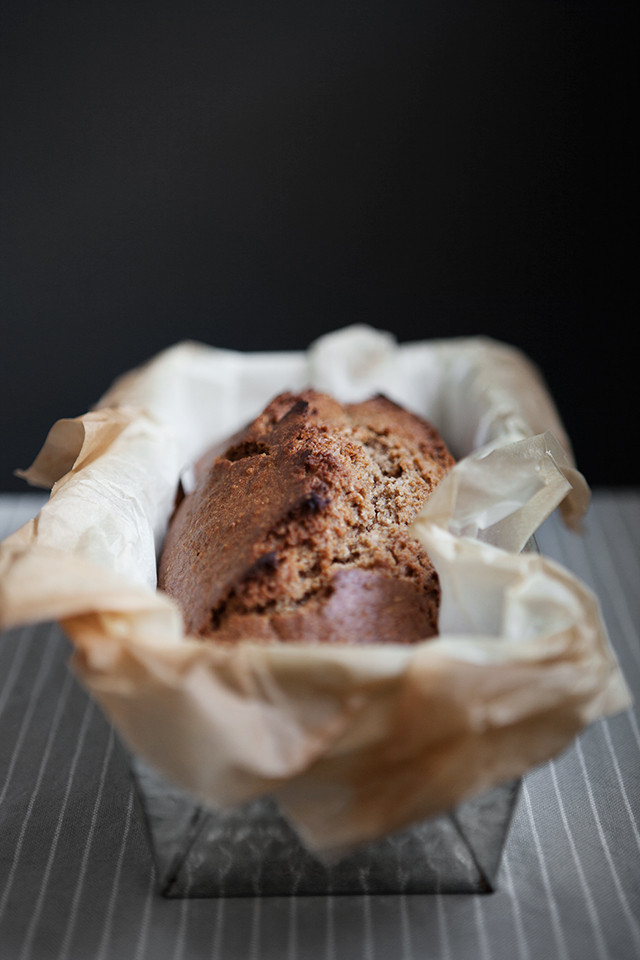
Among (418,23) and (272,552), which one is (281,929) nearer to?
(272,552)

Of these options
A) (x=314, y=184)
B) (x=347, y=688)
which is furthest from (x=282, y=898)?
(x=314, y=184)

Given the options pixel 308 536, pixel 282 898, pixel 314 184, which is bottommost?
pixel 282 898

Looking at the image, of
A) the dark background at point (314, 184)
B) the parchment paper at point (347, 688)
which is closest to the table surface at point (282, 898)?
the parchment paper at point (347, 688)

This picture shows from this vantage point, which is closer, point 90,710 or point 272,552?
point 272,552

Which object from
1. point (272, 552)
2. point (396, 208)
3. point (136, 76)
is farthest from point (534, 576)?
point (136, 76)

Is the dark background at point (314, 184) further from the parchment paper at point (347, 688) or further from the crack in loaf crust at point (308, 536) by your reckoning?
the parchment paper at point (347, 688)

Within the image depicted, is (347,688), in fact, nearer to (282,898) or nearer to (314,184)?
(282,898)

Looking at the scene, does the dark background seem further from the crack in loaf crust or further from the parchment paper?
the parchment paper

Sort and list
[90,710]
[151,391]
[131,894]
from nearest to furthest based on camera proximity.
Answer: [131,894] < [90,710] < [151,391]
